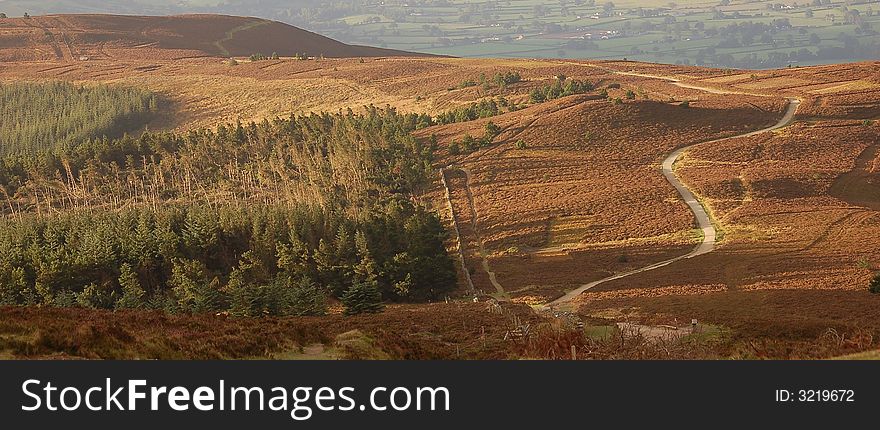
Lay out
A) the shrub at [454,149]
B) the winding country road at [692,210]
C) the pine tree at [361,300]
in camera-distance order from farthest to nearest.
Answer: the shrub at [454,149] < the winding country road at [692,210] < the pine tree at [361,300]

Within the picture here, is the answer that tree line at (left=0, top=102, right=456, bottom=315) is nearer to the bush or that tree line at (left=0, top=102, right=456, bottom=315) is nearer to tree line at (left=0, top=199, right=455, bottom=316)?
tree line at (left=0, top=199, right=455, bottom=316)

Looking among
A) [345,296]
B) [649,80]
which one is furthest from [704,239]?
[649,80]

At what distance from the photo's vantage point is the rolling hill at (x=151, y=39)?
122 metres

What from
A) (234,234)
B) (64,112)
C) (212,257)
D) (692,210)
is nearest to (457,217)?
(692,210)

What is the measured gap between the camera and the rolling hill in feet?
402

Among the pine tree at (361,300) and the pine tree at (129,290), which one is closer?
the pine tree at (361,300)

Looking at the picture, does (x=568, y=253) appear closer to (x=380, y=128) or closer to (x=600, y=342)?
(x=600, y=342)

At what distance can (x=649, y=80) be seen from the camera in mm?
87125

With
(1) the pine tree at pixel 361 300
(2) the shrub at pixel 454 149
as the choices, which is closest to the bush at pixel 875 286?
(1) the pine tree at pixel 361 300

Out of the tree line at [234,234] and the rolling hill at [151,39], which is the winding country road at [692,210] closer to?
the tree line at [234,234]

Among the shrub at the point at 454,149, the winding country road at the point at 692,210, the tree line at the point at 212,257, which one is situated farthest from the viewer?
the shrub at the point at 454,149

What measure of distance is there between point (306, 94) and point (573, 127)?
37.5m

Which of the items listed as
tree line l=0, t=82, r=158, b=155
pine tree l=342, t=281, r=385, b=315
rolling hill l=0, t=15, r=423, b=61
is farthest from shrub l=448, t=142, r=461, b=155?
rolling hill l=0, t=15, r=423, b=61

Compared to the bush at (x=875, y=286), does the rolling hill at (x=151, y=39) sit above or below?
above
